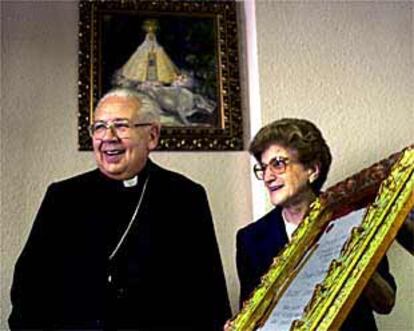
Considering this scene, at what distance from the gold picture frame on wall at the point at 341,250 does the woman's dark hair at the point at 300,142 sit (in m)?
0.82

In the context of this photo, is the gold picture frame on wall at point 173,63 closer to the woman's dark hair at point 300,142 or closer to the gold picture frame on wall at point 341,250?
the woman's dark hair at point 300,142

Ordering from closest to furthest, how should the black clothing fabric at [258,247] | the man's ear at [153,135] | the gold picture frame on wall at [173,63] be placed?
the black clothing fabric at [258,247]
the man's ear at [153,135]
the gold picture frame on wall at [173,63]

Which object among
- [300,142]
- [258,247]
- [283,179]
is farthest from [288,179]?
[258,247]

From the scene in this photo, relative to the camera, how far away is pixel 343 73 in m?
2.84

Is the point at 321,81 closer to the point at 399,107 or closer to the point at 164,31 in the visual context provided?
the point at 399,107

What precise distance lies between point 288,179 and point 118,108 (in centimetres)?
55

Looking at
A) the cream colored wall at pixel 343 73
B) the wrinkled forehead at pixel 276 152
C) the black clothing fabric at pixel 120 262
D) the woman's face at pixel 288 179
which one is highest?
the cream colored wall at pixel 343 73

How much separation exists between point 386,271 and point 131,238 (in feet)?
3.47

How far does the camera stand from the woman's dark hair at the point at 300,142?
1.92 m

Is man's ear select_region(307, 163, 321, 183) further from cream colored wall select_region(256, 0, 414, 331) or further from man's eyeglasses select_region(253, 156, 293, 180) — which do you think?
cream colored wall select_region(256, 0, 414, 331)

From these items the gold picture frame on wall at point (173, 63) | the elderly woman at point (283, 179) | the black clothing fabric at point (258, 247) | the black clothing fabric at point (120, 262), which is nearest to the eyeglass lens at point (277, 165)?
the elderly woman at point (283, 179)

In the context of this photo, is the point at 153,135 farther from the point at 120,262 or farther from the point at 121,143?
the point at 120,262

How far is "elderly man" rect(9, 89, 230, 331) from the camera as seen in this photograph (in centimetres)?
Result: 187

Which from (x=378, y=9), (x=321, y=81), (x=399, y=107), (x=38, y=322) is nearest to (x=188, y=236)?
(x=38, y=322)
